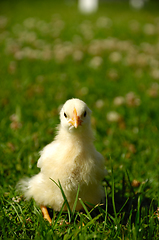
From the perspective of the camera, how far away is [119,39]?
814cm

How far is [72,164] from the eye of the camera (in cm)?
202

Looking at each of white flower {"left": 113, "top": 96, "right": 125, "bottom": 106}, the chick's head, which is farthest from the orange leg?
white flower {"left": 113, "top": 96, "right": 125, "bottom": 106}

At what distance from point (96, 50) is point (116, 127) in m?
3.56

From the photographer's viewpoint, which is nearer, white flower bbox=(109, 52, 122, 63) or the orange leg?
the orange leg

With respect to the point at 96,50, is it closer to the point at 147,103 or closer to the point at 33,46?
the point at 33,46

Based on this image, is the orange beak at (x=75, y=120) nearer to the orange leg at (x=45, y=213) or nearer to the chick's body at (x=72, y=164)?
the chick's body at (x=72, y=164)

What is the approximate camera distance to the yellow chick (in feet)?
6.53

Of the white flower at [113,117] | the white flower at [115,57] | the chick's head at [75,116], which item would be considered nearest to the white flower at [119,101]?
the white flower at [113,117]

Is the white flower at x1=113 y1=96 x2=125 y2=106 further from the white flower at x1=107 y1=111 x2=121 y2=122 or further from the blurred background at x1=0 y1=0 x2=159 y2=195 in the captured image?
the white flower at x1=107 y1=111 x2=121 y2=122

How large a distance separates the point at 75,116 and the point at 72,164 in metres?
0.43

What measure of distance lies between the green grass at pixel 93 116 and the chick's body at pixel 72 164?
0.51ft

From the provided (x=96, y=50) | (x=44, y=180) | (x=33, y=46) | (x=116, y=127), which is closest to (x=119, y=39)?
(x=96, y=50)

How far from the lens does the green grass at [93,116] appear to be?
1.96 meters

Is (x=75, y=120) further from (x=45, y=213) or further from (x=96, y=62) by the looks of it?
(x=96, y=62)
